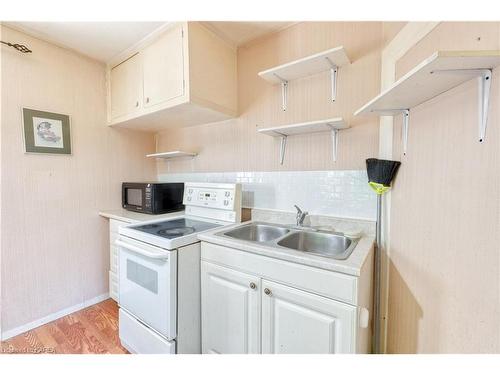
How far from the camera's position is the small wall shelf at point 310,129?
1.32 m

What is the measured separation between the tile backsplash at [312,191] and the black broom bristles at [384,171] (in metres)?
0.15

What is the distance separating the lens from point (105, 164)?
2168mm

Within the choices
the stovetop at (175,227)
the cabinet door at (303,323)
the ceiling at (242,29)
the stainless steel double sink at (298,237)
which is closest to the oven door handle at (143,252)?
the stovetop at (175,227)

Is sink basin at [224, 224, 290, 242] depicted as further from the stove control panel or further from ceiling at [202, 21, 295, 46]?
ceiling at [202, 21, 295, 46]

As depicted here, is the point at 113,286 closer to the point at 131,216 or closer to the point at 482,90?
the point at 131,216

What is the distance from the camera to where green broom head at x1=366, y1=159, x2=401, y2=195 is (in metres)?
1.16

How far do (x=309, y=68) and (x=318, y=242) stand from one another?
3.81ft

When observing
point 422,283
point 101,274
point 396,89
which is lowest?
point 101,274

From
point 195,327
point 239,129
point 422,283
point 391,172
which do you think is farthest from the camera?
point 239,129

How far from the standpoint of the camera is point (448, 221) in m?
0.85

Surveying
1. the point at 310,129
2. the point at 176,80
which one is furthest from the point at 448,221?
the point at 176,80


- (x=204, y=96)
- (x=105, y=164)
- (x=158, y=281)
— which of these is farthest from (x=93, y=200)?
(x=204, y=96)

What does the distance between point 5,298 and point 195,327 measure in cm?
154

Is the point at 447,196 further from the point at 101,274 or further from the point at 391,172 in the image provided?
the point at 101,274
